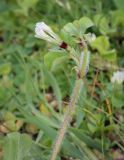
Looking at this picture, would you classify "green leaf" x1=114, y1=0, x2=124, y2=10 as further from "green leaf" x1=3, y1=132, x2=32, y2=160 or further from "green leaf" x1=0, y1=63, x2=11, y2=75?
"green leaf" x1=3, y1=132, x2=32, y2=160

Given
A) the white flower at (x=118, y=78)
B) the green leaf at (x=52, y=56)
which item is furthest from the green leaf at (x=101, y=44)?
the green leaf at (x=52, y=56)

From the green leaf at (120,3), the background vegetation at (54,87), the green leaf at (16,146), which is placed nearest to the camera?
the green leaf at (16,146)

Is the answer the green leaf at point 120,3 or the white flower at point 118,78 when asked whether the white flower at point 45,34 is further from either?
the green leaf at point 120,3

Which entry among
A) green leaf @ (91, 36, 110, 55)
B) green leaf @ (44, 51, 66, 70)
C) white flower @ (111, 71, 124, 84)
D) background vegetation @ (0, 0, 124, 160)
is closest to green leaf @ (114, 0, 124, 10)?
background vegetation @ (0, 0, 124, 160)

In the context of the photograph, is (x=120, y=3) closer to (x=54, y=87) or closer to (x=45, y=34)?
(x=54, y=87)

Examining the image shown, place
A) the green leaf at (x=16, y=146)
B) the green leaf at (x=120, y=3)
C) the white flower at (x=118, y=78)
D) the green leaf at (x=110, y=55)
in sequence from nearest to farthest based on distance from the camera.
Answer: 1. the green leaf at (x=16, y=146)
2. the white flower at (x=118, y=78)
3. the green leaf at (x=110, y=55)
4. the green leaf at (x=120, y=3)

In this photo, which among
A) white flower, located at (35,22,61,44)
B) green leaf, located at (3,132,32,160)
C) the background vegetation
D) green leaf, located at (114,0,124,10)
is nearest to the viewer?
white flower, located at (35,22,61,44)

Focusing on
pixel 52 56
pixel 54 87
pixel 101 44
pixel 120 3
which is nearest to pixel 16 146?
pixel 52 56
